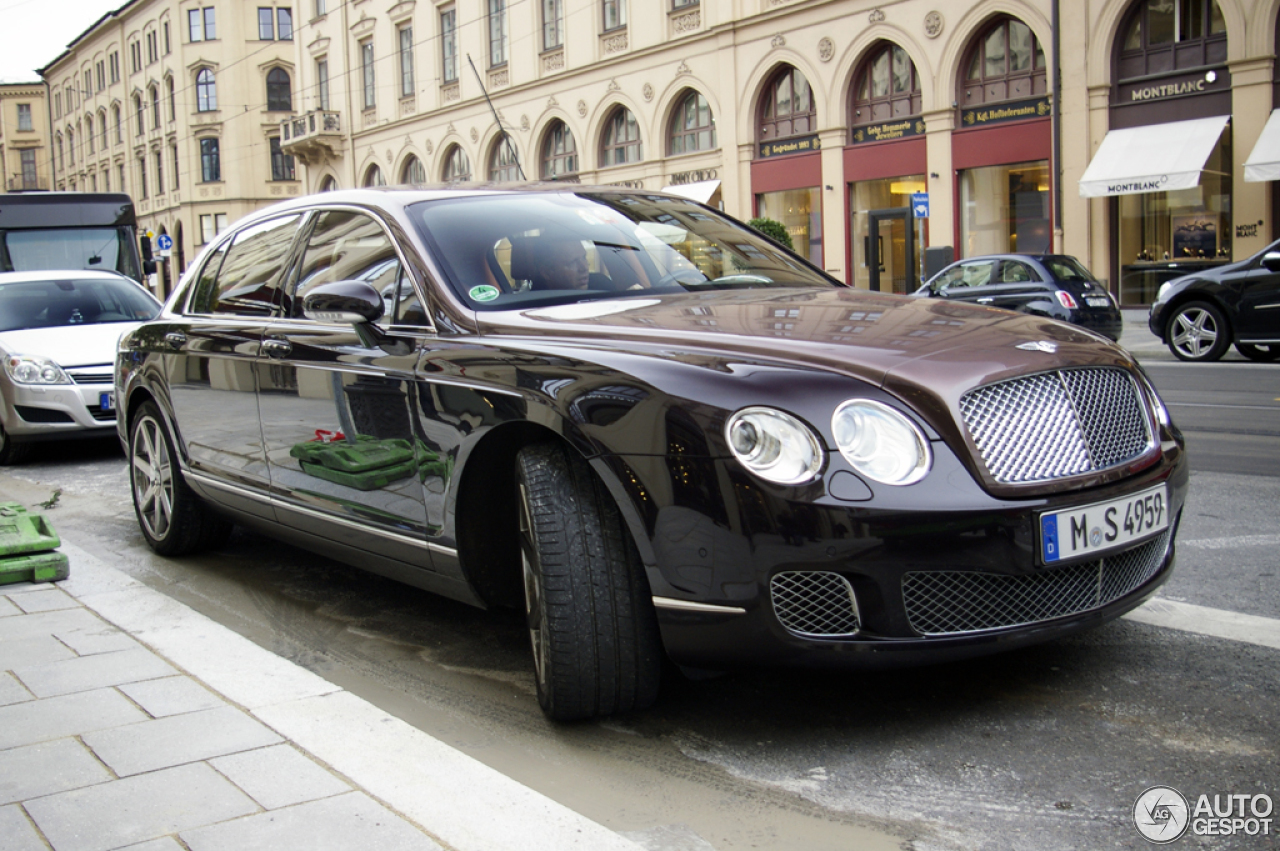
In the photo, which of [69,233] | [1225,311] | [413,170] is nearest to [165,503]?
[1225,311]

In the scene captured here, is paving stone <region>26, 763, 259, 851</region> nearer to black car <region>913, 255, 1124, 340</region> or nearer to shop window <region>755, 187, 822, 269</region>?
black car <region>913, 255, 1124, 340</region>

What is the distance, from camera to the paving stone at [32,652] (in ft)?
12.5

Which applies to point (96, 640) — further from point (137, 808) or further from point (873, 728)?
point (873, 728)

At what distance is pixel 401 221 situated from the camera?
159 inches

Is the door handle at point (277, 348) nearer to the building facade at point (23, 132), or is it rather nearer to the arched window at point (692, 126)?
the arched window at point (692, 126)

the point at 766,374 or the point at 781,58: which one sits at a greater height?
the point at 781,58

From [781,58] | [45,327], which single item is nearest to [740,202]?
[781,58]

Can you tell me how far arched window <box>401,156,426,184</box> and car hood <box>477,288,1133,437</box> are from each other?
4044 centimetres

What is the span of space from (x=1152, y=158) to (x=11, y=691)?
21.4m

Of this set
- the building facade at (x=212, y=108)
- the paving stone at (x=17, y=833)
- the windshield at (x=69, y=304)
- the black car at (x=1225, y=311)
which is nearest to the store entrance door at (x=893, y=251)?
the black car at (x=1225, y=311)

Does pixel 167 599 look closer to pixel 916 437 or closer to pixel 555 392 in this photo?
pixel 555 392

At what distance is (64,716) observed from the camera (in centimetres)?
329

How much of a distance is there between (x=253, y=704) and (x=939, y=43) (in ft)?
78.7

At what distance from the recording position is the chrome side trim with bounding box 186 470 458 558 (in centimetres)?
365
